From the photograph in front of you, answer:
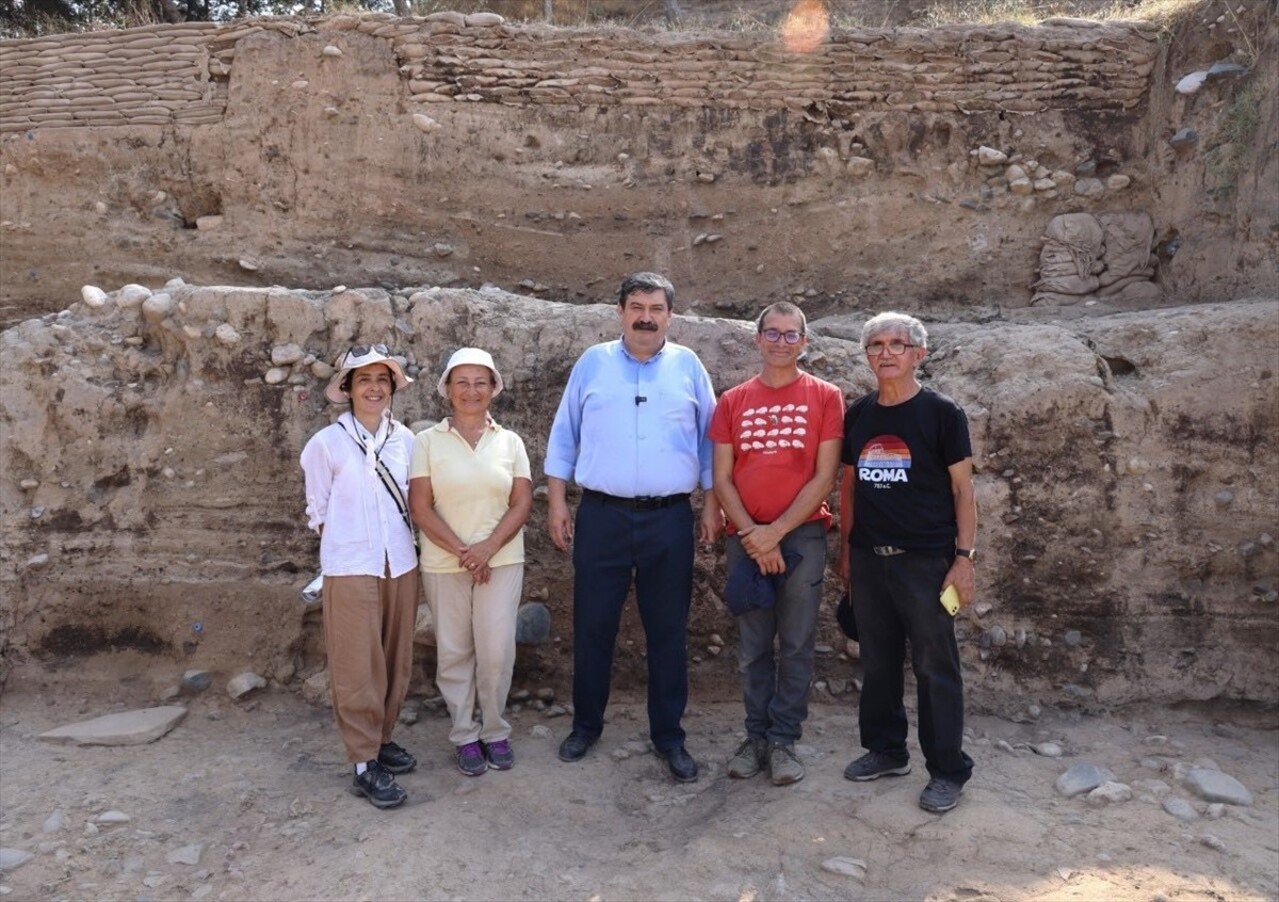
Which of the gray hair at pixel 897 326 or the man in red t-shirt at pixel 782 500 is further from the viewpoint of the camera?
the man in red t-shirt at pixel 782 500

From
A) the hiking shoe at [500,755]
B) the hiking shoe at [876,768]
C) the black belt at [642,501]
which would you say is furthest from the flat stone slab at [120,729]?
the hiking shoe at [876,768]

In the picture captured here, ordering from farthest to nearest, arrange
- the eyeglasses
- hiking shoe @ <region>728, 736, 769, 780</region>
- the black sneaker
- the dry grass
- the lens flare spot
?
1. the lens flare spot
2. the dry grass
3. the black sneaker
4. hiking shoe @ <region>728, 736, 769, 780</region>
5. the eyeglasses

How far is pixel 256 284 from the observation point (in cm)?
671

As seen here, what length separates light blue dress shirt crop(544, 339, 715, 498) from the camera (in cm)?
347

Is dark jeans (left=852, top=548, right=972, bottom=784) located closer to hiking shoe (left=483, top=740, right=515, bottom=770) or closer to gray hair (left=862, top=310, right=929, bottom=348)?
gray hair (left=862, top=310, right=929, bottom=348)

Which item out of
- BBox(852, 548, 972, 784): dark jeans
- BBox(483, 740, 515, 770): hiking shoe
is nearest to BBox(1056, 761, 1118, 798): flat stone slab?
BBox(852, 548, 972, 784): dark jeans

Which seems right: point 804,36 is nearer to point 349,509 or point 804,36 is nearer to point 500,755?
point 349,509

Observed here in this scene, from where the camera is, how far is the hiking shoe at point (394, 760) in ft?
11.5

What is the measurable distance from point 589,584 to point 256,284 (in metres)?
4.29

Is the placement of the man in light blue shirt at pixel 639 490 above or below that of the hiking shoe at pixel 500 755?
above

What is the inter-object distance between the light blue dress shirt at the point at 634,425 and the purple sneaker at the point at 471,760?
1.02 metres

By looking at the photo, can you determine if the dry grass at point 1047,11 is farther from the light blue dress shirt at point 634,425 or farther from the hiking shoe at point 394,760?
the hiking shoe at point 394,760

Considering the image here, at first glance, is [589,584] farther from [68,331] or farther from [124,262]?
[124,262]

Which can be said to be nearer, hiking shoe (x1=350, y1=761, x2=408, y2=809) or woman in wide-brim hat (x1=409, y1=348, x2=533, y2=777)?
hiking shoe (x1=350, y1=761, x2=408, y2=809)
